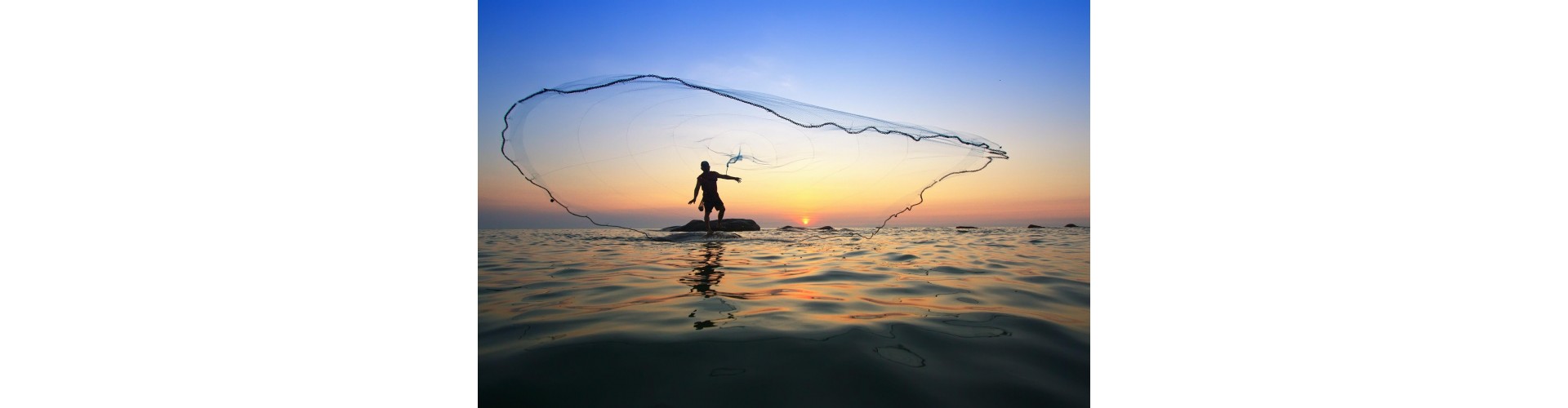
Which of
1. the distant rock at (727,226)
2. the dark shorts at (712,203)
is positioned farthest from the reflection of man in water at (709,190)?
the distant rock at (727,226)

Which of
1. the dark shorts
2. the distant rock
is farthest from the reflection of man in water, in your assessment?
the distant rock

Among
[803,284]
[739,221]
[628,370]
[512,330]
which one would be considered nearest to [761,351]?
[628,370]

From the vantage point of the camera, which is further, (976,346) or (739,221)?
(739,221)

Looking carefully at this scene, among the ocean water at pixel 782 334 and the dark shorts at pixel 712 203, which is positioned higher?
the dark shorts at pixel 712 203

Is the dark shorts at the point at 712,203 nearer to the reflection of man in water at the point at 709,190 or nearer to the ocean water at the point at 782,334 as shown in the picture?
the reflection of man in water at the point at 709,190

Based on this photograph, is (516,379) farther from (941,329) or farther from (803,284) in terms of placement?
(803,284)

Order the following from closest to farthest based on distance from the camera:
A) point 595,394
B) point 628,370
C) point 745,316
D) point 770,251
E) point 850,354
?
point 595,394 → point 628,370 → point 850,354 → point 745,316 → point 770,251

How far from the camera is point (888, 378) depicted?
9.46 ft

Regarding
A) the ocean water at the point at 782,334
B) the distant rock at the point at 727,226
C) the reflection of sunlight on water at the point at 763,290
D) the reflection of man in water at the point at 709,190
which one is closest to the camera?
the ocean water at the point at 782,334

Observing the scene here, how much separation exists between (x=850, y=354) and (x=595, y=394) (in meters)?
1.31

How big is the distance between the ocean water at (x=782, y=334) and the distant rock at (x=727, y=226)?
555 centimetres

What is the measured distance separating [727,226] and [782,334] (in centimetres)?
948

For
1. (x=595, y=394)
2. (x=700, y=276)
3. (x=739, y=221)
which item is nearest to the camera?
(x=595, y=394)

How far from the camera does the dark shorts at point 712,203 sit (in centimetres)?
1027
